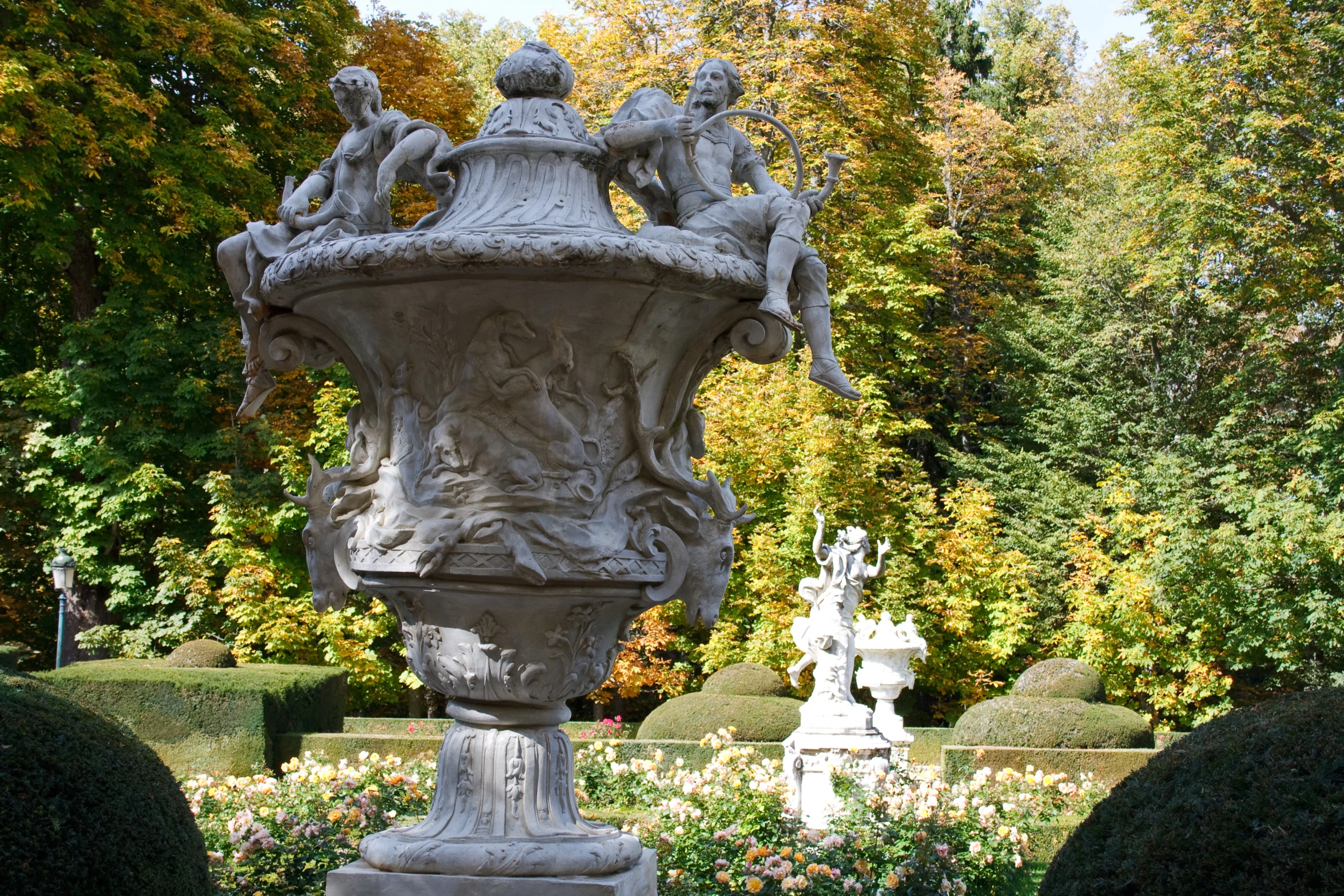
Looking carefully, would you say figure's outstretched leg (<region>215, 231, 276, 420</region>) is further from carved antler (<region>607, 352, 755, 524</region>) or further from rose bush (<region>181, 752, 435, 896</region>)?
rose bush (<region>181, 752, 435, 896</region>)

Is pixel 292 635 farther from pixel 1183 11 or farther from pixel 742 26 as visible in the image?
pixel 1183 11

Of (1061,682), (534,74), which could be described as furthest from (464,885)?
(1061,682)

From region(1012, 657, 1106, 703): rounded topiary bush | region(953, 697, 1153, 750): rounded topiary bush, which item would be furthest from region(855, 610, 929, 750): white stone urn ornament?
region(1012, 657, 1106, 703): rounded topiary bush

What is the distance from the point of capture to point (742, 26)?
19297 millimetres

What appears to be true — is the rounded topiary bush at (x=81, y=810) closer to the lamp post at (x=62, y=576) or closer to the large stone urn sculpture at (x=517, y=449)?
the large stone urn sculpture at (x=517, y=449)

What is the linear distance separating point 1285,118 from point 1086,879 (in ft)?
48.6

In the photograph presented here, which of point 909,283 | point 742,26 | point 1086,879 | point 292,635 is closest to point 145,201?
point 292,635

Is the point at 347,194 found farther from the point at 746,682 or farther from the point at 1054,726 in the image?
the point at 746,682

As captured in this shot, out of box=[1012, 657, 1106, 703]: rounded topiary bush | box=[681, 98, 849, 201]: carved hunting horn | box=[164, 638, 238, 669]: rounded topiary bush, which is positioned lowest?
box=[1012, 657, 1106, 703]: rounded topiary bush

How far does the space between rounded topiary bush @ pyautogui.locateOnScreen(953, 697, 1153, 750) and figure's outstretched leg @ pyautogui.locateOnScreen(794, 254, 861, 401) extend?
10824 millimetres

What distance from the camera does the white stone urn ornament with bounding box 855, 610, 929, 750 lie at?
13.1 meters

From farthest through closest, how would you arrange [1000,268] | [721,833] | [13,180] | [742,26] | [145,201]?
[1000,268]
[742,26]
[145,201]
[13,180]
[721,833]

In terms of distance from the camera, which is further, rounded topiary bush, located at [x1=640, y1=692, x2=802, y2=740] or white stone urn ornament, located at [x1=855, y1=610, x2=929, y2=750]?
rounded topiary bush, located at [x1=640, y1=692, x2=802, y2=740]

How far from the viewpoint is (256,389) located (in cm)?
393
